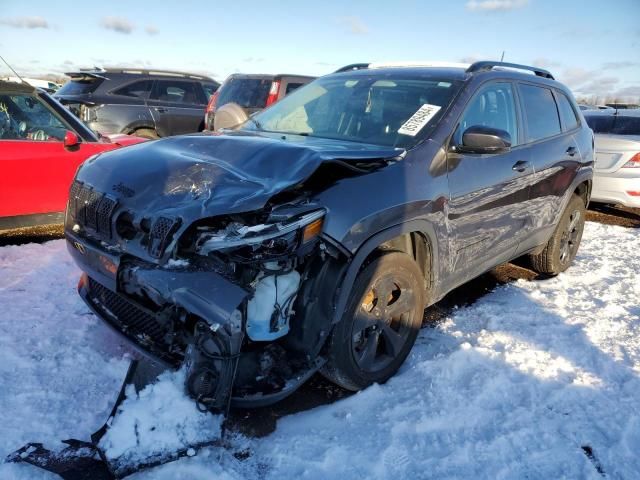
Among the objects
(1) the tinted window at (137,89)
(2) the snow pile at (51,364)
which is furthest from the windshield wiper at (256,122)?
(1) the tinted window at (137,89)

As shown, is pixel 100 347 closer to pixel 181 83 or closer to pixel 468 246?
pixel 468 246

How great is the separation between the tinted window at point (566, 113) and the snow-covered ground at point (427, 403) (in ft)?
6.16

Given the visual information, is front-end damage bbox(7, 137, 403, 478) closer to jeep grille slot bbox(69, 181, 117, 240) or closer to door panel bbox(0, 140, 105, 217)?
jeep grille slot bbox(69, 181, 117, 240)

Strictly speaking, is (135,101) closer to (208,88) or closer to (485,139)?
(208,88)

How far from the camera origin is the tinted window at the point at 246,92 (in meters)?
8.62

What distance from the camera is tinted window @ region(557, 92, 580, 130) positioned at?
470 cm

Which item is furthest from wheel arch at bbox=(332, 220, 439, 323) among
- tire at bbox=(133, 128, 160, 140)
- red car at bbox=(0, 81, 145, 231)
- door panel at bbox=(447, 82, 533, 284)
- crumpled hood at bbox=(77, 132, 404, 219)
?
tire at bbox=(133, 128, 160, 140)

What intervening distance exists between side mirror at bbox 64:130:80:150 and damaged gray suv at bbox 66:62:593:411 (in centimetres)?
243

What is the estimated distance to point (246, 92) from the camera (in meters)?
8.71

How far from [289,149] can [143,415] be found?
1.48 m

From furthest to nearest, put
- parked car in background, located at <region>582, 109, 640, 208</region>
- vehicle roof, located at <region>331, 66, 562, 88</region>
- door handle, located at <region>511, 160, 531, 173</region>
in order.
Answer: parked car in background, located at <region>582, 109, 640, 208</region> → door handle, located at <region>511, 160, 531, 173</region> → vehicle roof, located at <region>331, 66, 562, 88</region>

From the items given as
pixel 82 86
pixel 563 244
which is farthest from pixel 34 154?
pixel 563 244

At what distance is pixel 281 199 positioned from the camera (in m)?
2.42

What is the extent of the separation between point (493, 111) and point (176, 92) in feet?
26.1
